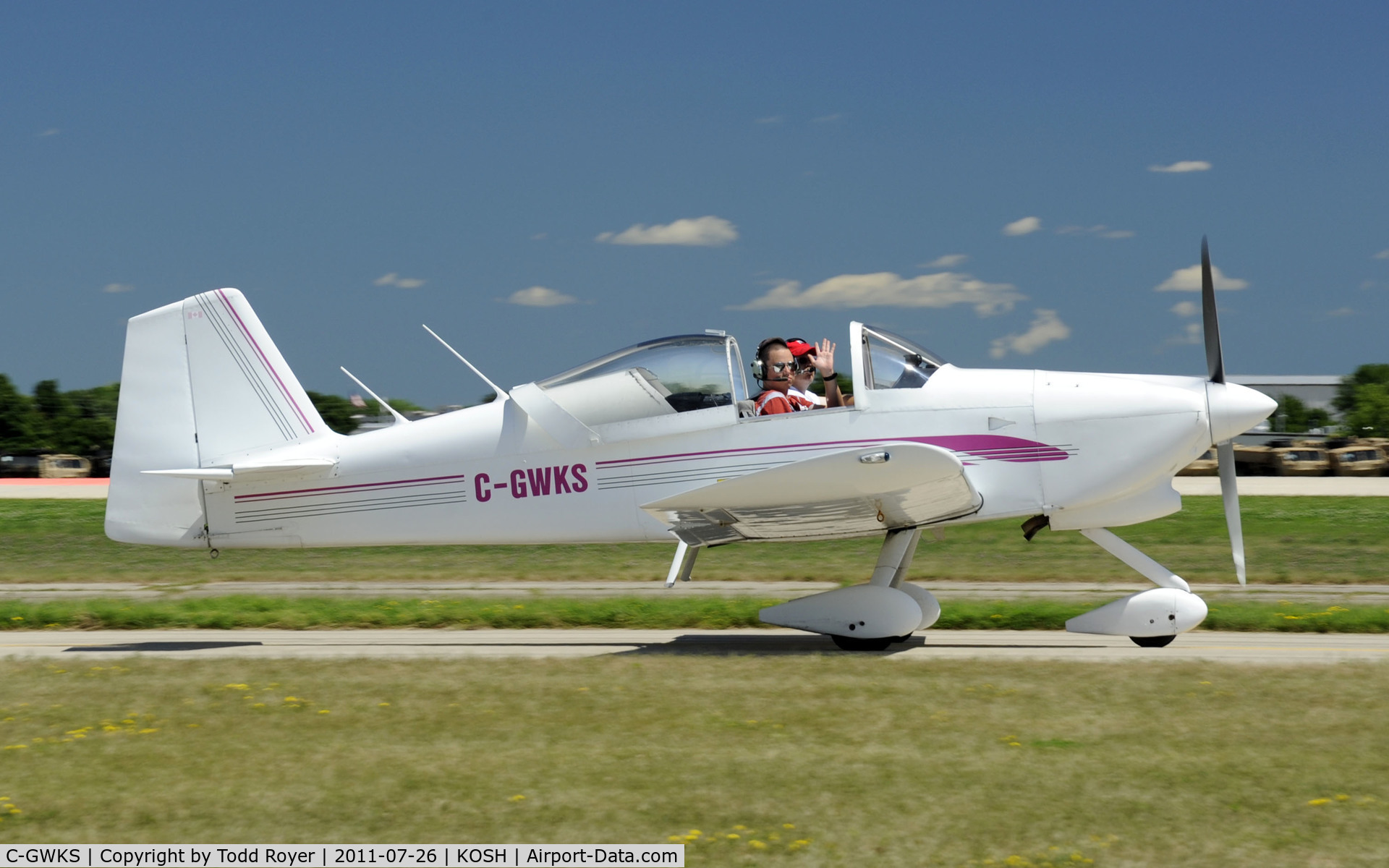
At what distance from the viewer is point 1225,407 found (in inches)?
322

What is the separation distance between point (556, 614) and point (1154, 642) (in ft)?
16.6

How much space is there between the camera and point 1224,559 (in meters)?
15.6

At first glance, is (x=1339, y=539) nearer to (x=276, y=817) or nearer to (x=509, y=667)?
(x=509, y=667)

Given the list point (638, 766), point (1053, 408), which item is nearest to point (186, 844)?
point (638, 766)

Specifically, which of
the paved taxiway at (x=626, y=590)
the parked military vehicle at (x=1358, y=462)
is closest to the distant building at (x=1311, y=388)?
the parked military vehicle at (x=1358, y=462)

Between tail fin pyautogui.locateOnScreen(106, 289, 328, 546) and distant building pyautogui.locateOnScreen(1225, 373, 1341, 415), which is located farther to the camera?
distant building pyautogui.locateOnScreen(1225, 373, 1341, 415)

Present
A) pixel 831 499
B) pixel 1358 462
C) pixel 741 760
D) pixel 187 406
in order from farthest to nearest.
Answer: pixel 1358 462 < pixel 187 406 < pixel 831 499 < pixel 741 760

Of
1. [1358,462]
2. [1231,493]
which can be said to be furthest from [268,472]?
[1358,462]

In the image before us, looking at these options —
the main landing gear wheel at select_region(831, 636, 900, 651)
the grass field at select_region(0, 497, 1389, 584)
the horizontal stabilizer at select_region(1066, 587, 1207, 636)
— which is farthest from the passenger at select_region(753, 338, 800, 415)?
the grass field at select_region(0, 497, 1389, 584)

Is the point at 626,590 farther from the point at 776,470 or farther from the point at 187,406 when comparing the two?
the point at 776,470

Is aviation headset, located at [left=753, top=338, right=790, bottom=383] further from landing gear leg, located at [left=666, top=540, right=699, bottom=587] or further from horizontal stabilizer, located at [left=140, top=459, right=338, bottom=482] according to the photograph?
horizontal stabilizer, located at [left=140, top=459, right=338, bottom=482]

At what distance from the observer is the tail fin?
31.8 ft

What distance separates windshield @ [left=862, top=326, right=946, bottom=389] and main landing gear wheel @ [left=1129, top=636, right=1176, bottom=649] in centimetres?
238

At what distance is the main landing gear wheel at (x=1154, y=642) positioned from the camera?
8461mm
